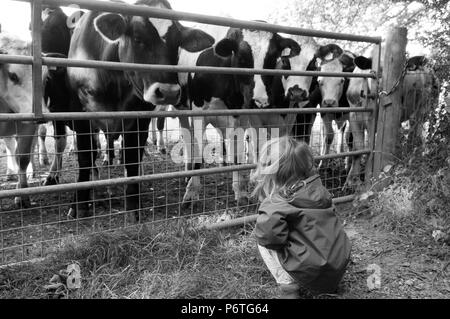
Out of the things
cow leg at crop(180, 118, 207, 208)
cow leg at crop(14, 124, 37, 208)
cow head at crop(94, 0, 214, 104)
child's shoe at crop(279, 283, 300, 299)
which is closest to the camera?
child's shoe at crop(279, 283, 300, 299)

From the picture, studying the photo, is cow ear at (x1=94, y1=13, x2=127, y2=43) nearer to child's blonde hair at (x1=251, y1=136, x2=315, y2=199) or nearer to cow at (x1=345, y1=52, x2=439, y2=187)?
child's blonde hair at (x1=251, y1=136, x2=315, y2=199)

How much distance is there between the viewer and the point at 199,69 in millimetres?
3363

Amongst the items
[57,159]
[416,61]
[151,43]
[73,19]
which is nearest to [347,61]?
[416,61]

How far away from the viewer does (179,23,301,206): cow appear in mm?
5020

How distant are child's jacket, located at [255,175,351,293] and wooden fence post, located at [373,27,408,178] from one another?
2.45m

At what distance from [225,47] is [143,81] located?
135 cm

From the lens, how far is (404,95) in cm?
584

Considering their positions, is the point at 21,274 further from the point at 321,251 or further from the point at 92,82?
the point at 92,82

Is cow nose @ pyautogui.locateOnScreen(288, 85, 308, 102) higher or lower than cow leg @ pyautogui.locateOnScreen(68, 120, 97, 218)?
higher

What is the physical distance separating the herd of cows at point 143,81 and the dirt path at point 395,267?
154 cm

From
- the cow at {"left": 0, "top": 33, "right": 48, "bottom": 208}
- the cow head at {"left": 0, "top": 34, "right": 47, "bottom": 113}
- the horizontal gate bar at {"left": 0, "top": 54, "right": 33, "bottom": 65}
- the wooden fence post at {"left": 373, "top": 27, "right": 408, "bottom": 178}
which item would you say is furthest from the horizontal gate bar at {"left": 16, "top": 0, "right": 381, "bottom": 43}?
the cow head at {"left": 0, "top": 34, "right": 47, "bottom": 113}

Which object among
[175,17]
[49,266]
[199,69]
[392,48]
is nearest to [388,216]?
[392,48]

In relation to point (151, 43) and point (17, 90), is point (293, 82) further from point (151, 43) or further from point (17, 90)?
point (17, 90)

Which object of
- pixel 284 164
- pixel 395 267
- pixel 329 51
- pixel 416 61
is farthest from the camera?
pixel 329 51
